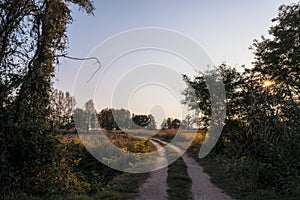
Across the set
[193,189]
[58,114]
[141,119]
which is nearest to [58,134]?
[58,114]

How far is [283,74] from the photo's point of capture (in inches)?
755

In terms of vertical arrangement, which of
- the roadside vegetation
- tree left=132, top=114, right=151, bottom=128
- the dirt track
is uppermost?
tree left=132, top=114, right=151, bottom=128

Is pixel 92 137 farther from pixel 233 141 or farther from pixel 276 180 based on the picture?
pixel 276 180

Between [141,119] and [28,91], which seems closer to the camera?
[28,91]

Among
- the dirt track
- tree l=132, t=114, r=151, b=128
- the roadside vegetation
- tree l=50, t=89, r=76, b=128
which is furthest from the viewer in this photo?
tree l=132, t=114, r=151, b=128

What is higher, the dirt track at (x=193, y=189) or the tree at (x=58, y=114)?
the tree at (x=58, y=114)

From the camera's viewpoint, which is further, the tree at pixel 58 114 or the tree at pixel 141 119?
the tree at pixel 141 119

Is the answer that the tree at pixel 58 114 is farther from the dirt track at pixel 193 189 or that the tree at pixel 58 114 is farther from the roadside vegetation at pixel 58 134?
the dirt track at pixel 193 189

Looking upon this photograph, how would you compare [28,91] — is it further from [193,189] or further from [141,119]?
[141,119]

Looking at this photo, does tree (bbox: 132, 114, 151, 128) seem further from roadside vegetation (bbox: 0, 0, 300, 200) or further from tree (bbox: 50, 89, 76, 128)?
tree (bbox: 50, 89, 76, 128)

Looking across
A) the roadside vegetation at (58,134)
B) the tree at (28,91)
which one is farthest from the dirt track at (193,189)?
the tree at (28,91)

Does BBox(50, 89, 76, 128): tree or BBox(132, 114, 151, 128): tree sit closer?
BBox(50, 89, 76, 128): tree

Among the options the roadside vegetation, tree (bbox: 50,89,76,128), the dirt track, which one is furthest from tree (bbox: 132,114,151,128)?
tree (bbox: 50,89,76,128)

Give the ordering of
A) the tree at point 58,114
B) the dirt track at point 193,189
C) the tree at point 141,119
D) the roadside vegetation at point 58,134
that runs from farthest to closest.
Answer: the tree at point 141,119 → the tree at point 58,114 → the dirt track at point 193,189 → the roadside vegetation at point 58,134
